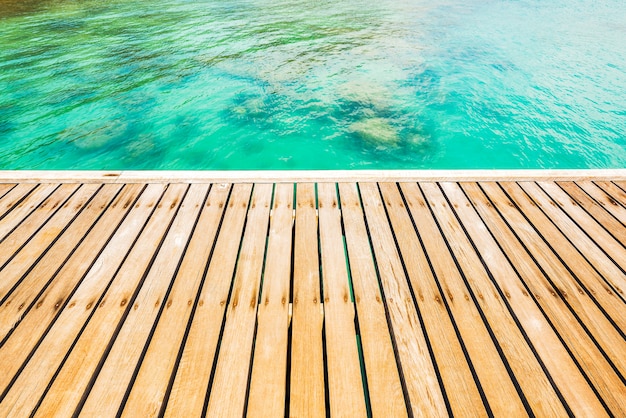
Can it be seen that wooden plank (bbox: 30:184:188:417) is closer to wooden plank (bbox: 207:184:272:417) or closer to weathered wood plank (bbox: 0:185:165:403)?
weathered wood plank (bbox: 0:185:165:403)

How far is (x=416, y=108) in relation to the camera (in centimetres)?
737

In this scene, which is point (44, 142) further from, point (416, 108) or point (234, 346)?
point (416, 108)

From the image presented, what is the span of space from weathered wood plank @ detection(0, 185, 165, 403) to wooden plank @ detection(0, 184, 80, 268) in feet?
1.22

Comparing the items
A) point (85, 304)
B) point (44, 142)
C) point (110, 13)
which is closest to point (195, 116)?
point (44, 142)

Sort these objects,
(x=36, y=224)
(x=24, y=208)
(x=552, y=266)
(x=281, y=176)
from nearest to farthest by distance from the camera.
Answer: (x=552, y=266) < (x=36, y=224) < (x=24, y=208) < (x=281, y=176)

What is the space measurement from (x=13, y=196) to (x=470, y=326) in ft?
13.2

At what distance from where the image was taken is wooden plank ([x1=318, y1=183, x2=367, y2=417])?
151 centimetres

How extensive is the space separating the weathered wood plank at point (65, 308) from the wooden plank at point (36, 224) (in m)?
0.37

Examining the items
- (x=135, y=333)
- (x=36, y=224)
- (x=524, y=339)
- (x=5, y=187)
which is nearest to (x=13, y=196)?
(x=5, y=187)

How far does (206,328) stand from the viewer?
1.79m

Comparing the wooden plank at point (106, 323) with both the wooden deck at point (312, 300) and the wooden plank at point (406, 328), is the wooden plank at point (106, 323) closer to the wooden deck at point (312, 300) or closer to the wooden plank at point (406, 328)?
the wooden deck at point (312, 300)

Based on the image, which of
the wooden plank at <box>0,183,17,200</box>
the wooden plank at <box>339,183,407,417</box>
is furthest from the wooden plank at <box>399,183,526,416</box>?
the wooden plank at <box>0,183,17,200</box>

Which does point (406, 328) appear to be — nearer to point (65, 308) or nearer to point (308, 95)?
point (65, 308)

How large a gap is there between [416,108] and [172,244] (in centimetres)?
681
